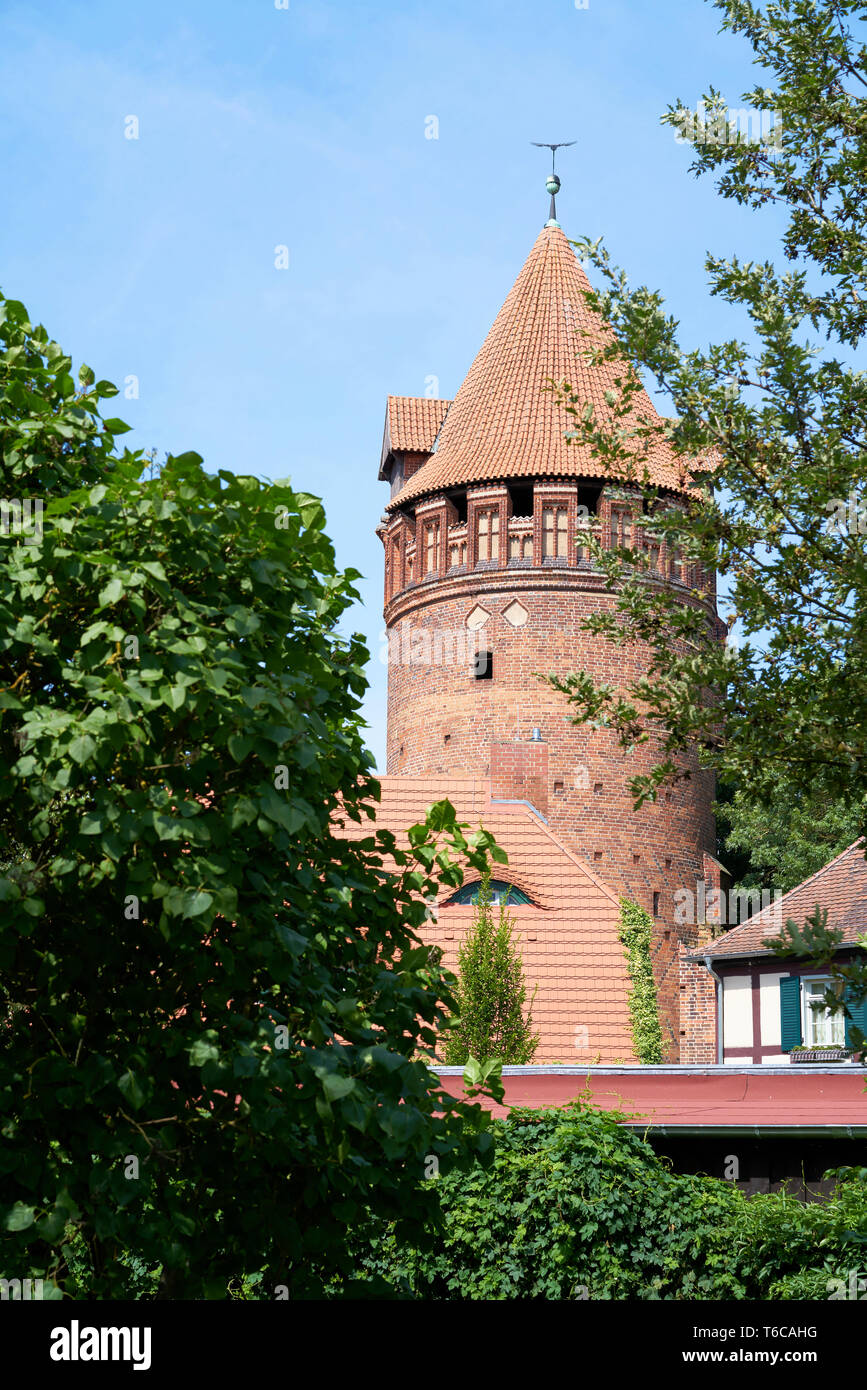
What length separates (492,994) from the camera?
21.9 m

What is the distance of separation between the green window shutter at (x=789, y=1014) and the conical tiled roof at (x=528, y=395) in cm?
1123

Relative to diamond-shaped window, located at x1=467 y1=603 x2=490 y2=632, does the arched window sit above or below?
below

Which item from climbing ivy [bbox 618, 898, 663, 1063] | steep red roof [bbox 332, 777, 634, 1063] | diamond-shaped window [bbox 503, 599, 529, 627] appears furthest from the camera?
diamond-shaped window [bbox 503, 599, 529, 627]

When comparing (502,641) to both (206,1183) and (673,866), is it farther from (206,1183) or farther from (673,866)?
(206,1183)

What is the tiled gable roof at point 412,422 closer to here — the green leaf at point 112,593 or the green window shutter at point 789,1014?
the green window shutter at point 789,1014

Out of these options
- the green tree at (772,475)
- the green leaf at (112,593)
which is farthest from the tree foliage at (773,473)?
the green leaf at (112,593)

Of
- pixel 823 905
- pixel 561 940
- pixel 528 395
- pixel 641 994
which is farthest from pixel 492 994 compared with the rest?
pixel 528 395

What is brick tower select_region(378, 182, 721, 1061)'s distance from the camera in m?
30.8

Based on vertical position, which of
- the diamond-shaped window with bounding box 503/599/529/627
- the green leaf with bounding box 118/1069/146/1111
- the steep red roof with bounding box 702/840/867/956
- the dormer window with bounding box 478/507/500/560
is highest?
the dormer window with bounding box 478/507/500/560

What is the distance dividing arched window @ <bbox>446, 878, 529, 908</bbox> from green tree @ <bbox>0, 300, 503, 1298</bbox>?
1892cm

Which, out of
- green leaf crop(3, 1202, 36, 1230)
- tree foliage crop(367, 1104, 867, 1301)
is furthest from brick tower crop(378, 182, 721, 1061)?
green leaf crop(3, 1202, 36, 1230)

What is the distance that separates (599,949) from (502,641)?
933 centimetres

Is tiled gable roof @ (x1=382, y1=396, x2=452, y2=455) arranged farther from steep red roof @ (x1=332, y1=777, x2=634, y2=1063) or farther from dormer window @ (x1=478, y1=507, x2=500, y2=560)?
steep red roof @ (x1=332, y1=777, x2=634, y2=1063)

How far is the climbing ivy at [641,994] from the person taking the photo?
26.8 m
